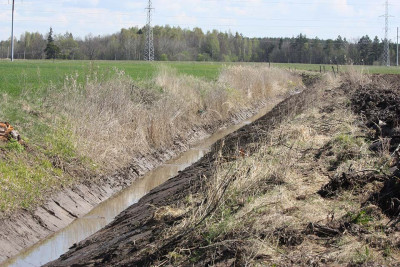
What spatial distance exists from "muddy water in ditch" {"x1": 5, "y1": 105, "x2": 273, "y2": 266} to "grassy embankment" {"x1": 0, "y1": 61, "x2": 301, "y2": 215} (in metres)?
0.75

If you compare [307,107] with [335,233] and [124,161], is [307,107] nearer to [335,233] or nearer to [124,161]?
[124,161]

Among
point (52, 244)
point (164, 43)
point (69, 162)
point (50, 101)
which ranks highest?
point (164, 43)

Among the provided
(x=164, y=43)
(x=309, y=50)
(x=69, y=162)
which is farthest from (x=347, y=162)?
(x=309, y=50)

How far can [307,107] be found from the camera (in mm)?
22094

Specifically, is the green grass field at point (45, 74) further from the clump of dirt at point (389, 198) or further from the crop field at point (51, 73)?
the clump of dirt at point (389, 198)

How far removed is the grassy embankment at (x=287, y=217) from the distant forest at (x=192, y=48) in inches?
3113

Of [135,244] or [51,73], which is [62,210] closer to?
[135,244]

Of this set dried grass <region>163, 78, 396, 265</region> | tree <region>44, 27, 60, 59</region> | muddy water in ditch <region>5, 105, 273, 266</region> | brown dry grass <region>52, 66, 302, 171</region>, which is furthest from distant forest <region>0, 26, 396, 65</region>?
dried grass <region>163, 78, 396, 265</region>

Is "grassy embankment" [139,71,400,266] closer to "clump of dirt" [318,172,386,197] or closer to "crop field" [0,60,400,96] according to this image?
"clump of dirt" [318,172,386,197]

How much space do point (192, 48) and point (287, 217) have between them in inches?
4420

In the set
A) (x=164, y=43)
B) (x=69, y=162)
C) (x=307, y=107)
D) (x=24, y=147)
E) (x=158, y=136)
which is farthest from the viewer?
(x=164, y=43)

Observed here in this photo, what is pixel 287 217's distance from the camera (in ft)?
23.6

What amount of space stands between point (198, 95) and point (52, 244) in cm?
1526

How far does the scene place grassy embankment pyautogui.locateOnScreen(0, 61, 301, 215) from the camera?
12016 mm
